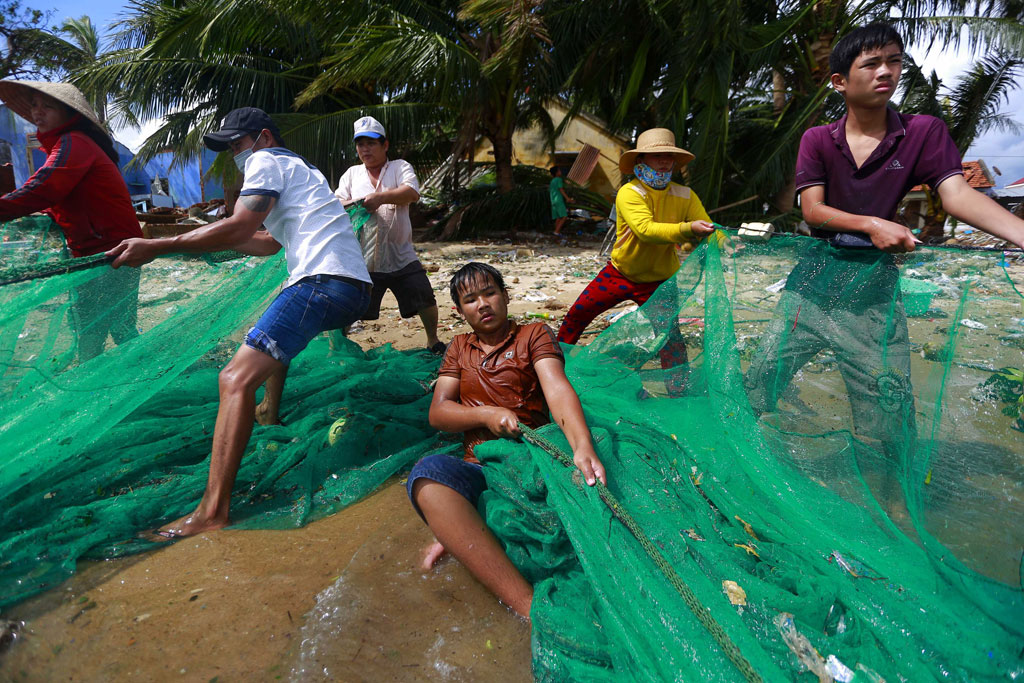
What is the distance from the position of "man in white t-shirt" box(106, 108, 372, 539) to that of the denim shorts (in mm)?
770

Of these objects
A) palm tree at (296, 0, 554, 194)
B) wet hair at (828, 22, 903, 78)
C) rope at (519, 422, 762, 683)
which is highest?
palm tree at (296, 0, 554, 194)

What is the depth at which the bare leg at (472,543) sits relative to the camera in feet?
5.95

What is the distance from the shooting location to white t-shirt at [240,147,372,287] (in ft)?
8.35

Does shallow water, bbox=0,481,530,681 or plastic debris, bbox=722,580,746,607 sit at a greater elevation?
plastic debris, bbox=722,580,746,607

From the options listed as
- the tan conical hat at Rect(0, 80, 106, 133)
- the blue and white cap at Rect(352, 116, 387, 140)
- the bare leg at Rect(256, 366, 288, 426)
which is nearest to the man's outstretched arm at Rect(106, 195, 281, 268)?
the bare leg at Rect(256, 366, 288, 426)

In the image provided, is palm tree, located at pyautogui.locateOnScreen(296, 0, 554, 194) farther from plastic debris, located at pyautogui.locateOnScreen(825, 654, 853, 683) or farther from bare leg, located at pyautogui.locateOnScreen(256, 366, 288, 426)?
plastic debris, located at pyautogui.locateOnScreen(825, 654, 853, 683)

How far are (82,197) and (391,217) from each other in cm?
159

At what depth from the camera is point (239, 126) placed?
2646mm

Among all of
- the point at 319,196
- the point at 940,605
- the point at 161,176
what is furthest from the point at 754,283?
the point at 161,176

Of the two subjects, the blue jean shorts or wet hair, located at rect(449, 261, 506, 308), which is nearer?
wet hair, located at rect(449, 261, 506, 308)

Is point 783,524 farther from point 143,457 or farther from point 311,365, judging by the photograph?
point 311,365

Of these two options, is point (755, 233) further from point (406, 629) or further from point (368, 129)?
point (368, 129)

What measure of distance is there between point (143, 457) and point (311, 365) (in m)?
1.18

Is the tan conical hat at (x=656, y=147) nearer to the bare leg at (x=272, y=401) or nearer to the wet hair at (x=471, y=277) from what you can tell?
the wet hair at (x=471, y=277)
